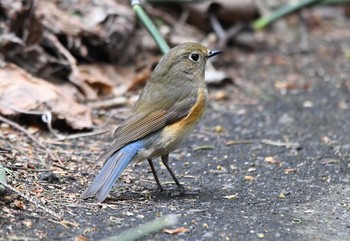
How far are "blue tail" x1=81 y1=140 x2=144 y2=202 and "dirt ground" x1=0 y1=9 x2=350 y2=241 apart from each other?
7 centimetres

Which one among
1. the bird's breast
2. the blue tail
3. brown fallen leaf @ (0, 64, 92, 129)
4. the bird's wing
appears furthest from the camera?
brown fallen leaf @ (0, 64, 92, 129)

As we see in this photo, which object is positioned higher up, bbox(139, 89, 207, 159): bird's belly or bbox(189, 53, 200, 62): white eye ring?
bbox(189, 53, 200, 62): white eye ring

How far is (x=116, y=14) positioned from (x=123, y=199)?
11.1ft

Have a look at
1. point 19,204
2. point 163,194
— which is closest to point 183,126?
point 163,194

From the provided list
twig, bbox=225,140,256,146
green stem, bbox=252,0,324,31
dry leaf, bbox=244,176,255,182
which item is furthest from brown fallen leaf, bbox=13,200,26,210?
green stem, bbox=252,0,324,31

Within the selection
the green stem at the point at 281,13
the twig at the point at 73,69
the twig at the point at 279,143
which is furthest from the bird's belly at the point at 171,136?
the green stem at the point at 281,13

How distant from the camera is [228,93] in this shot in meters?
7.82

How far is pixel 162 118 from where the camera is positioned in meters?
4.93

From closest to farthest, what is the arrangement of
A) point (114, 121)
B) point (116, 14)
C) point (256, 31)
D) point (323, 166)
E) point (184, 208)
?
point (184, 208) < point (323, 166) < point (114, 121) < point (116, 14) < point (256, 31)

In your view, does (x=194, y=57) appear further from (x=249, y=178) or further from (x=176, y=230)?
(x=176, y=230)

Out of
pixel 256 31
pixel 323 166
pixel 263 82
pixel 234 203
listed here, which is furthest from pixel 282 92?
pixel 234 203

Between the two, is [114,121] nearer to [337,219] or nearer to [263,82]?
[263,82]

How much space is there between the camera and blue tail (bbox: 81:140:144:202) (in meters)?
4.46

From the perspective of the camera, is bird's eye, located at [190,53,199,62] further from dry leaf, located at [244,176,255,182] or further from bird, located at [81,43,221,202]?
dry leaf, located at [244,176,255,182]
